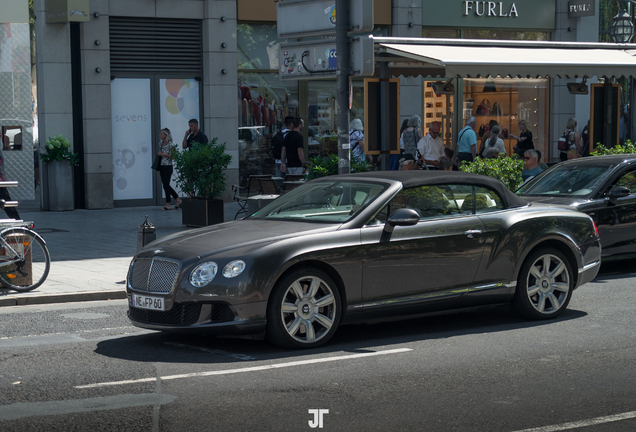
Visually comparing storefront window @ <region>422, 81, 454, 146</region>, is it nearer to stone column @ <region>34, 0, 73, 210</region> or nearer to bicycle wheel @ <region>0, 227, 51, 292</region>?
stone column @ <region>34, 0, 73, 210</region>

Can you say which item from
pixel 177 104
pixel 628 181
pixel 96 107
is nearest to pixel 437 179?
pixel 628 181

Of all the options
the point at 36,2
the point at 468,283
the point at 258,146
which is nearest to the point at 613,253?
the point at 468,283

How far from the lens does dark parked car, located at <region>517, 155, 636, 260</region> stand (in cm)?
1077

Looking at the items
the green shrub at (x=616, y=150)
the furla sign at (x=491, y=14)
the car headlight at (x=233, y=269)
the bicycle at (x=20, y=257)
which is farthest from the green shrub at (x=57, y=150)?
the car headlight at (x=233, y=269)

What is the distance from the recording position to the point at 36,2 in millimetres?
18781

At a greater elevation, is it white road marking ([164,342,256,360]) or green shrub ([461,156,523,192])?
green shrub ([461,156,523,192])

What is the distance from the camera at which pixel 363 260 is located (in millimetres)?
7074

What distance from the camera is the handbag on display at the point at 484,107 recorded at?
24484 millimetres

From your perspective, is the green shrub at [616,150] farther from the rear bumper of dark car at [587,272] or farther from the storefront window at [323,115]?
the storefront window at [323,115]

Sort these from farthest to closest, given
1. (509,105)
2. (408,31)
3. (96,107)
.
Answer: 1. (509,105)
2. (408,31)
3. (96,107)

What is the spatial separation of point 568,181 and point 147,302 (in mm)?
6553

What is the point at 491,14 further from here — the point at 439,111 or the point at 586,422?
the point at 586,422

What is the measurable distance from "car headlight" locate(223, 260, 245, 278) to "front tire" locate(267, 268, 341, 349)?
1.08 feet

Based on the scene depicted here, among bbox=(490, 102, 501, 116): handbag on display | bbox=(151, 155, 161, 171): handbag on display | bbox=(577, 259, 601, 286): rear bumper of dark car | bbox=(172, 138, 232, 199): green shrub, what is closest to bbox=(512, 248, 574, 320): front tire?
bbox=(577, 259, 601, 286): rear bumper of dark car
